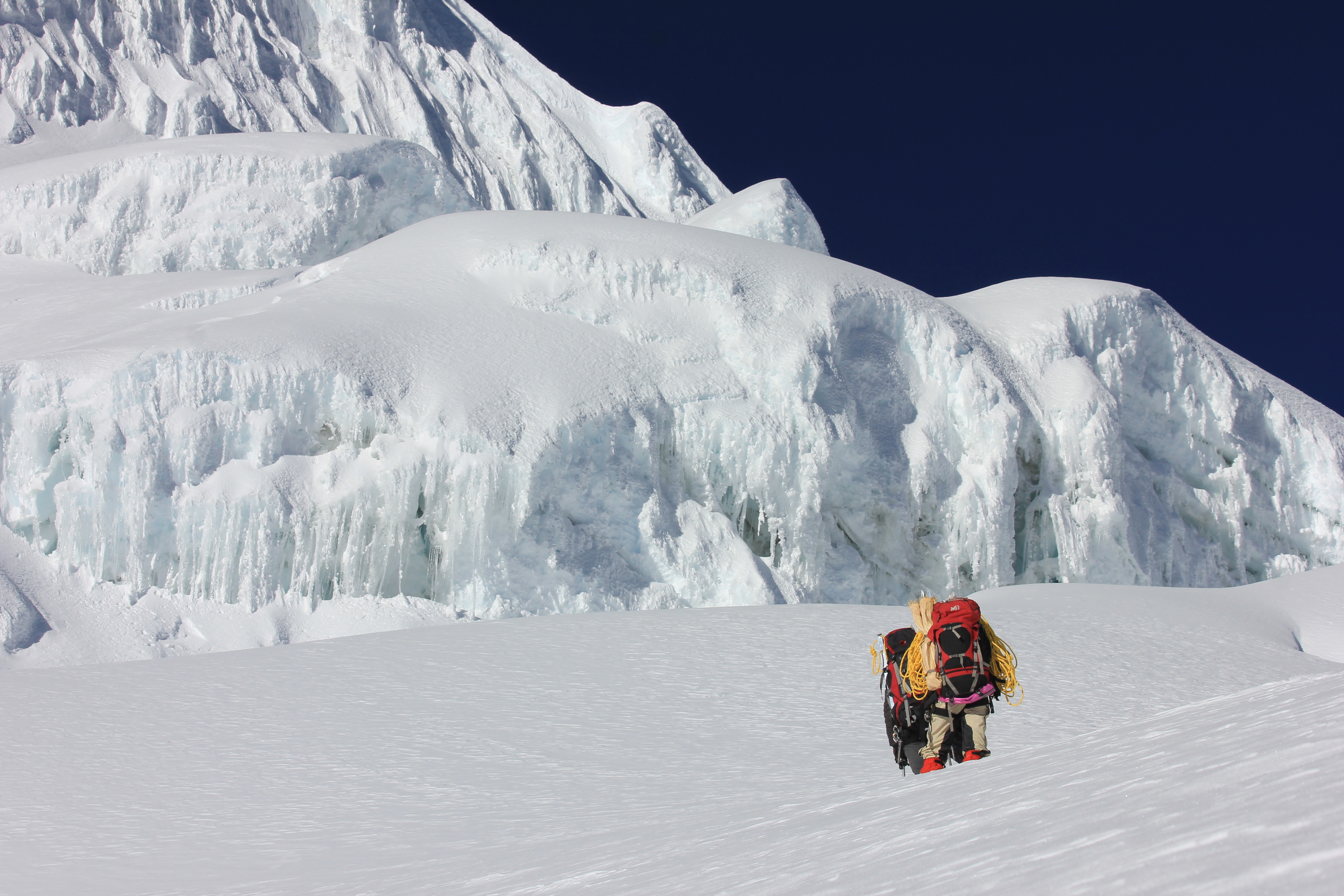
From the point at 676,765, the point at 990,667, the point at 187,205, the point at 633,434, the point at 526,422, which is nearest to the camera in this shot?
the point at 990,667

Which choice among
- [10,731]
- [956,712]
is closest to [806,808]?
[956,712]

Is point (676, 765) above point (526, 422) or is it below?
below

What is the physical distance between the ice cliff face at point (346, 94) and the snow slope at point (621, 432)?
570 inches

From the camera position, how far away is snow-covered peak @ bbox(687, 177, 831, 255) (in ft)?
101

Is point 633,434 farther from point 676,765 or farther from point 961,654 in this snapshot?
point 961,654

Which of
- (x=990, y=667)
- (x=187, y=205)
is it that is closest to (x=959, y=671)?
(x=990, y=667)

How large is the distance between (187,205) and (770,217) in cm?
1593

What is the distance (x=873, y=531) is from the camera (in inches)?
702

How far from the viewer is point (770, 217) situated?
3092 centimetres

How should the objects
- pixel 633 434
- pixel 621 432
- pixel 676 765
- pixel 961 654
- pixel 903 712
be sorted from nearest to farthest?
pixel 961 654
pixel 903 712
pixel 676 765
pixel 621 432
pixel 633 434

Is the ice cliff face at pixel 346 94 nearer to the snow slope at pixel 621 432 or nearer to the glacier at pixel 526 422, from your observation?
the glacier at pixel 526 422

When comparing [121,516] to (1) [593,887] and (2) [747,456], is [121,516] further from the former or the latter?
(1) [593,887]

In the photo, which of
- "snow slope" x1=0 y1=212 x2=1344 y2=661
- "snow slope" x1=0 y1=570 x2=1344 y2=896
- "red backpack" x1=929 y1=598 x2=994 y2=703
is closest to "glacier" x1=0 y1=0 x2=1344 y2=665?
"snow slope" x1=0 y1=212 x2=1344 y2=661

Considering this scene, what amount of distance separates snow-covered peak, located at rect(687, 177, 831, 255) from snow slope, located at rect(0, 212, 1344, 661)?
992cm
